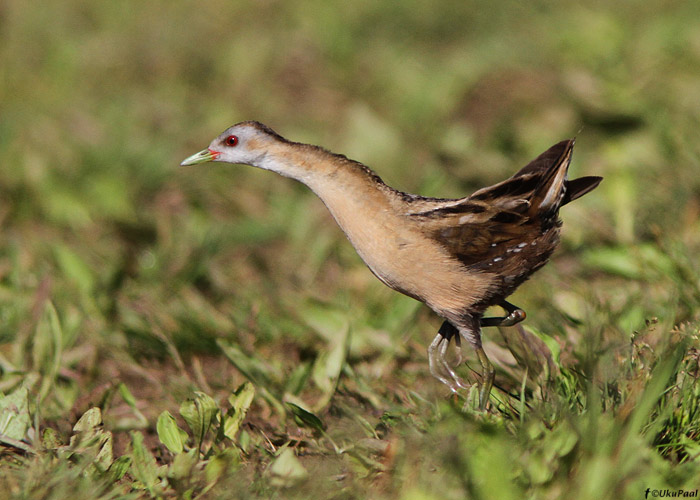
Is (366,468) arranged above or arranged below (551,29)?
below

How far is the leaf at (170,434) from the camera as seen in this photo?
3.44 meters

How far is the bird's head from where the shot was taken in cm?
375

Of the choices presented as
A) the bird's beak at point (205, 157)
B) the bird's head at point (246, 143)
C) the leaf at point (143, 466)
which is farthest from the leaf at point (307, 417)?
the bird's beak at point (205, 157)

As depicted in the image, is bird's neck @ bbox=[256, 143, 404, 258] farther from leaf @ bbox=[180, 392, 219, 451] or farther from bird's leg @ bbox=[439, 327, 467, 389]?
leaf @ bbox=[180, 392, 219, 451]

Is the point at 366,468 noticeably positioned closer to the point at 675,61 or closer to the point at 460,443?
the point at 460,443

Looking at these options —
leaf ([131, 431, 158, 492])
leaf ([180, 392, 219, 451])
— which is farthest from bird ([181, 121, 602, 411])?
leaf ([131, 431, 158, 492])

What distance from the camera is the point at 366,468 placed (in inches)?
126

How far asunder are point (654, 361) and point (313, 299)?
6.84 ft

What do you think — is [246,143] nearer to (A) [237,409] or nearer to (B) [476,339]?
(A) [237,409]

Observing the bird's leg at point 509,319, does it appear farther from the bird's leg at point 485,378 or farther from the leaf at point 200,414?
the leaf at point 200,414

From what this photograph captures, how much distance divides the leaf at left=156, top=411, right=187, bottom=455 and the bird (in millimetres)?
1071

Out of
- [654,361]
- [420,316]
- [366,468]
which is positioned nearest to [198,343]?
[420,316]

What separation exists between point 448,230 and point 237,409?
3.94 ft

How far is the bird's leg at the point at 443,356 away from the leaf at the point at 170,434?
1136 mm
